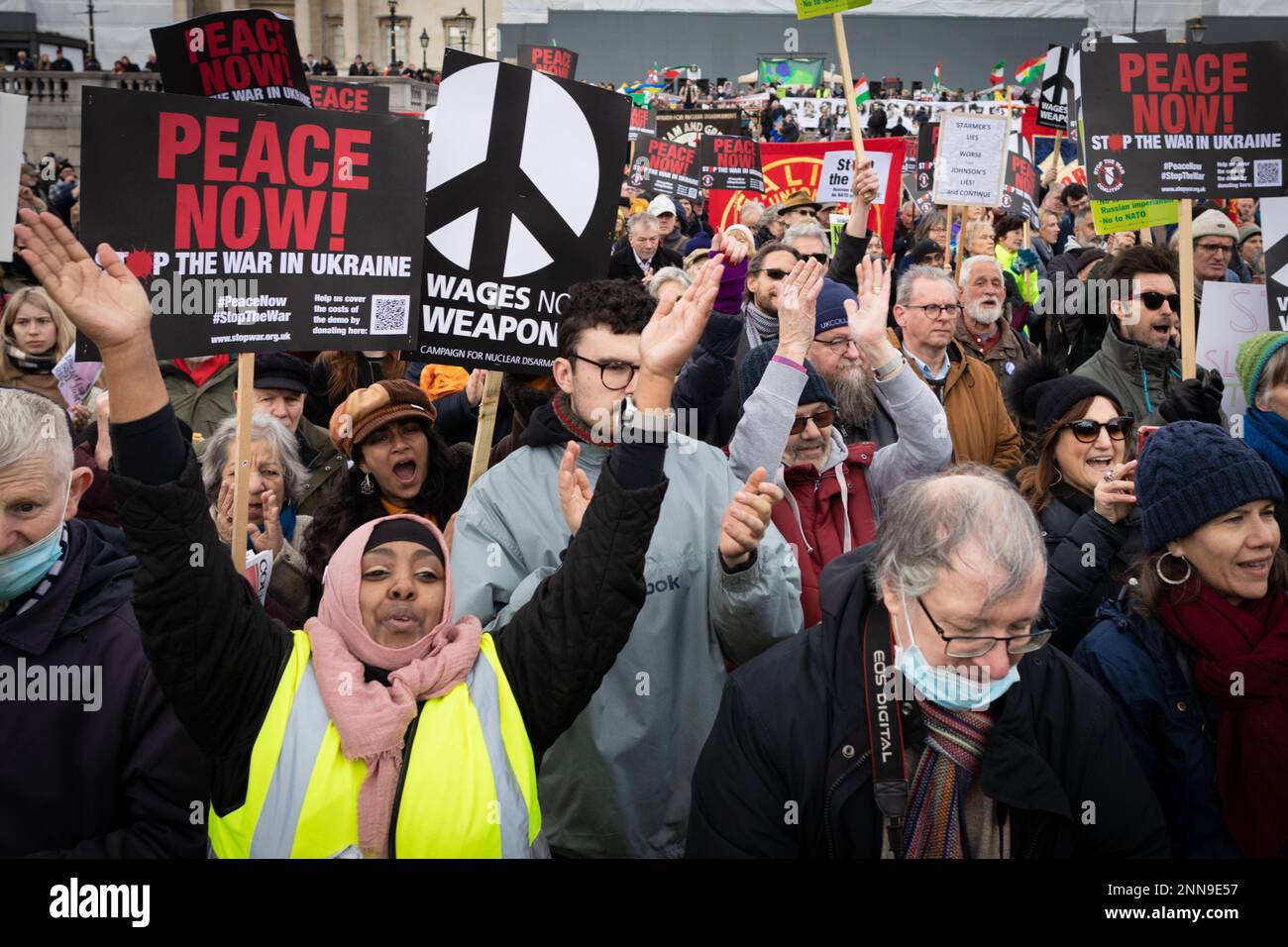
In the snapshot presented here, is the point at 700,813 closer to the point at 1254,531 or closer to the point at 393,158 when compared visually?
the point at 1254,531

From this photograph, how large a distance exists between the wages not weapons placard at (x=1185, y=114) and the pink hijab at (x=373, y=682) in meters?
3.22

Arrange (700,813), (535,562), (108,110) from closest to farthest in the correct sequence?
(700,813) < (535,562) < (108,110)

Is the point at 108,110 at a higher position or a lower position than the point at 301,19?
lower

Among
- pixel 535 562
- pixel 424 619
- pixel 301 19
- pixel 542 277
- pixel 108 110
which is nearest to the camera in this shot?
pixel 424 619

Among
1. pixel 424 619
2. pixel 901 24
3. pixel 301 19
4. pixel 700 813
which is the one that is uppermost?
pixel 301 19

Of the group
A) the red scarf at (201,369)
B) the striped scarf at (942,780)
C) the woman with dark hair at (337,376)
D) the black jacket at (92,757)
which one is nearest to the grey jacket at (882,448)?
the striped scarf at (942,780)

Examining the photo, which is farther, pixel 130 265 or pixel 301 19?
pixel 301 19

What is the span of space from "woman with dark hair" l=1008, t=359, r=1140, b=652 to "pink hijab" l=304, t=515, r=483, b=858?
1.36 metres

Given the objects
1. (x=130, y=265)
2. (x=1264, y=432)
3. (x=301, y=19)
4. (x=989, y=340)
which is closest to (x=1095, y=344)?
(x=989, y=340)

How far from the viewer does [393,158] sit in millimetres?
3502

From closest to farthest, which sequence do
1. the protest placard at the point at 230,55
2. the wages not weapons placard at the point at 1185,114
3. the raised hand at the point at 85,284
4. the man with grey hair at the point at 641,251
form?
the raised hand at the point at 85,284 → the wages not weapons placard at the point at 1185,114 → the protest placard at the point at 230,55 → the man with grey hair at the point at 641,251

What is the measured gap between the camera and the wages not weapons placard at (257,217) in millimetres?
3127

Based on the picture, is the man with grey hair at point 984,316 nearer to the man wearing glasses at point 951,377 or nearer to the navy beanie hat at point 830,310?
the man wearing glasses at point 951,377

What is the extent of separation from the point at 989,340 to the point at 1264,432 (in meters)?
2.84
